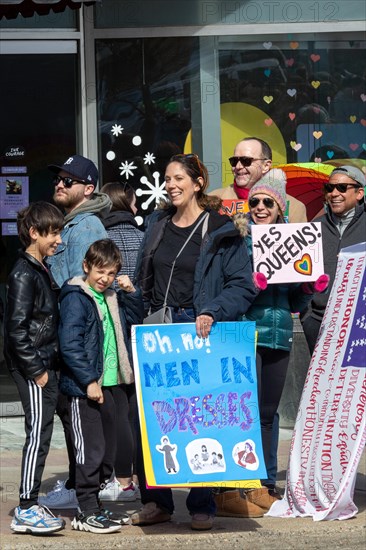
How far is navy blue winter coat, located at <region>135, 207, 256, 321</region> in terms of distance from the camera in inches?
263

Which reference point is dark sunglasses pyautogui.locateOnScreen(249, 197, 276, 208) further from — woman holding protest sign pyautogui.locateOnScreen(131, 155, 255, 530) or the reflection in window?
the reflection in window

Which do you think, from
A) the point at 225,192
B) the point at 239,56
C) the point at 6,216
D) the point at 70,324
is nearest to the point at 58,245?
the point at 70,324

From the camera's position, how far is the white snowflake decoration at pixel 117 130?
10969 mm

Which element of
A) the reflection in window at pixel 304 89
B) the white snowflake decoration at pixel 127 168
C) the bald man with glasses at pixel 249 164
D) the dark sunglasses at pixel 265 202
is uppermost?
the reflection in window at pixel 304 89

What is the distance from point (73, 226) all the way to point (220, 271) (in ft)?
3.71

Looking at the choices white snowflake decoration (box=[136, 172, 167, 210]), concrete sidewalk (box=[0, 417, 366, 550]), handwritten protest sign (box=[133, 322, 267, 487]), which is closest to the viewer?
concrete sidewalk (box=[0, 417, 366, 550])

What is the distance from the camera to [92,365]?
22.1 ft

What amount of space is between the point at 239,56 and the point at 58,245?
4.39m

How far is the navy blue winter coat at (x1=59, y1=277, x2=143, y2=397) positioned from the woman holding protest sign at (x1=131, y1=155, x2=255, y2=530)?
196 millimetres

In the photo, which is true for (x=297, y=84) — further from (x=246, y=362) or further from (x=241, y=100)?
(x=246, y=362)

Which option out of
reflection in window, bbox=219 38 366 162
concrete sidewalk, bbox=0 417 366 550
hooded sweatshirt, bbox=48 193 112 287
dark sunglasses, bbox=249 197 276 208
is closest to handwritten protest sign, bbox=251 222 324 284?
dark sunglasses, bbox=249 197 276 208

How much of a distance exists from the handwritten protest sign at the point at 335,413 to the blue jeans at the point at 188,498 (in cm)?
53

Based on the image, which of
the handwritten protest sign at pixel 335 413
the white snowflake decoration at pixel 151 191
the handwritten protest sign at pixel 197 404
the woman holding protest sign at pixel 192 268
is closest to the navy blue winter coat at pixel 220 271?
the woman holding protest sign at pixel 192 268

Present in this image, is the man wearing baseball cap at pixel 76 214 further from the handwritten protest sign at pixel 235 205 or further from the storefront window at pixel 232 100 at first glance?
the storefront window at pixel 232 100
